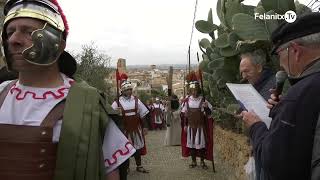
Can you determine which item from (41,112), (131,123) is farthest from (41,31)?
(131,123)

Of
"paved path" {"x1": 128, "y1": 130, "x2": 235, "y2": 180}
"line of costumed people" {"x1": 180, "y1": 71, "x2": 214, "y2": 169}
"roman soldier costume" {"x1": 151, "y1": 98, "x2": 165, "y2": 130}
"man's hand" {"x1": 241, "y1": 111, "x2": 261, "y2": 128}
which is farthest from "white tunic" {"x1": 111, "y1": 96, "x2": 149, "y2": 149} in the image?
"roman soldier costume" {"x1": 151, "y1": 98, "x2": 165, "y2": 130}

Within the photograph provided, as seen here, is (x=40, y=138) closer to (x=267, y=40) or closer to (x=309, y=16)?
(x=309, y=16)

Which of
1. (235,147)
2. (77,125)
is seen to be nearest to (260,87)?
(77,125)

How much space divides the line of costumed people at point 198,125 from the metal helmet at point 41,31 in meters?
7.61

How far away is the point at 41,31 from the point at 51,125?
15.9 inches

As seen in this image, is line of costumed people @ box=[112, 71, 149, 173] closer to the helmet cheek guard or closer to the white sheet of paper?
the white sheet of paper

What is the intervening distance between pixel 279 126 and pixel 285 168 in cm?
20

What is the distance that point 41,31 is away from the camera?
6.75 feet

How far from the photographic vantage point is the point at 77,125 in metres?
2.02

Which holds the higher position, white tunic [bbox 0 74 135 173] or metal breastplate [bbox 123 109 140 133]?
white tunic [bbox 0 74 135 173]

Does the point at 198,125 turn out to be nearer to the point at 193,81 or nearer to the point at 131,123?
the point at 193,81

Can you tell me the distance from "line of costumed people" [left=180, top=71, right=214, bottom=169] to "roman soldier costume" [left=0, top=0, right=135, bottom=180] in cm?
756

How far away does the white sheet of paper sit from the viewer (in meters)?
3.05

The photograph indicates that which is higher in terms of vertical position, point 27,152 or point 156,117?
point 27,152
